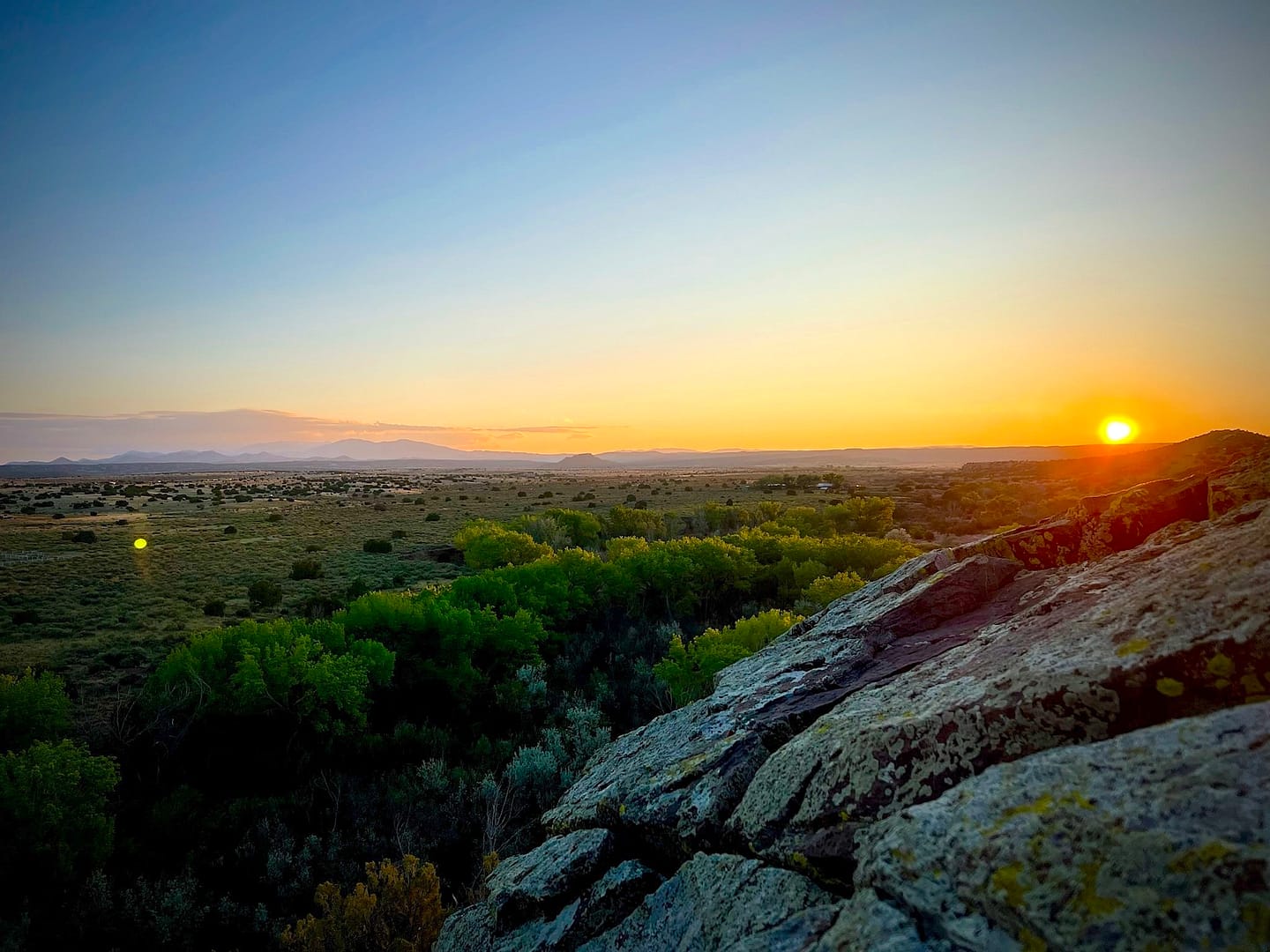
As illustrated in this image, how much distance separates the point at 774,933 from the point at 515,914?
309 cm

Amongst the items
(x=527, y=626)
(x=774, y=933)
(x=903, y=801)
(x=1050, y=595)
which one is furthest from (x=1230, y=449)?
(x=527, y=626)

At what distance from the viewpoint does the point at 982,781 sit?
336cm

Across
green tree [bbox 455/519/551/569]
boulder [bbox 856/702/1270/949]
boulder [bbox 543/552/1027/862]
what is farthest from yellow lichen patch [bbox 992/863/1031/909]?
green tree [bbox 455/519/551/569]

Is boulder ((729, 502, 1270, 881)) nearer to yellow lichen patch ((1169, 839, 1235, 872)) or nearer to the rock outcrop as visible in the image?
the rock outcrop

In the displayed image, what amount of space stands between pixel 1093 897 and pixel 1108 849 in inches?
8.3

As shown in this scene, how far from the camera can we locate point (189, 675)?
1772 cm

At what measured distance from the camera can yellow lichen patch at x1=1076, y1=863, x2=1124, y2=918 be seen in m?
2.46

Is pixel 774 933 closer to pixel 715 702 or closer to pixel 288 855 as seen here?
pixel 715 702

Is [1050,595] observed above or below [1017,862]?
above

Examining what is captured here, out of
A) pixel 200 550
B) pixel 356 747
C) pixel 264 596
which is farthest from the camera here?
pixel 200 550

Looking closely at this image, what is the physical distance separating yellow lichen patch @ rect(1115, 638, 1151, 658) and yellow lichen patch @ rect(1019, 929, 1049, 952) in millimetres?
1790

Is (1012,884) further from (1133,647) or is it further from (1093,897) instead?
(1133,647)

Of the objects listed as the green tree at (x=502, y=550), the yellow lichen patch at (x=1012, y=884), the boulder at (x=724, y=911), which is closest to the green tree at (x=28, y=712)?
the boulder at (x=724, y=911)

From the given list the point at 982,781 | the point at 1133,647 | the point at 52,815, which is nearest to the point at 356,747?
the point at 52,815
